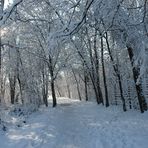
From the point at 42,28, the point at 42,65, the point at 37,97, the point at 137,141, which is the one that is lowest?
the point at 137,141

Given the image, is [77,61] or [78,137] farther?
[77,61]

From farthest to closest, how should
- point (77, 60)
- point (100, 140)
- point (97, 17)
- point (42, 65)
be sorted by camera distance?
point (77, 60) → point (42, 65) → point (100, 140) → point (97, 17)

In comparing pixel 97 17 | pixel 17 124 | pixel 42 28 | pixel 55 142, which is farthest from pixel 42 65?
pixel 97 17

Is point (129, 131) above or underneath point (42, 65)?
Result: underneath

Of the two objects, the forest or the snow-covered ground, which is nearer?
the snow-covered ground

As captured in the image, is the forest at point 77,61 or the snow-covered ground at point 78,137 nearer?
the snow-covered ground at point 78,137

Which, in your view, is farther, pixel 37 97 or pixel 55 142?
pixel 37 97

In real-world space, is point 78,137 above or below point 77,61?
below

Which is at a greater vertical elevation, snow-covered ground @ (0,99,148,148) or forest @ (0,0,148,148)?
forest @ (0,0,148,148)

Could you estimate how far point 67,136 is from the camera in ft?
43.7

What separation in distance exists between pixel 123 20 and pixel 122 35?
2.32ft

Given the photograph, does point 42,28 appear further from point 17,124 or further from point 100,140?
point 100,140

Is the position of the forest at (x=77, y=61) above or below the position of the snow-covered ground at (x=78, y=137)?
above

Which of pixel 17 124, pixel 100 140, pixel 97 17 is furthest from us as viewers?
pixel 17 124
